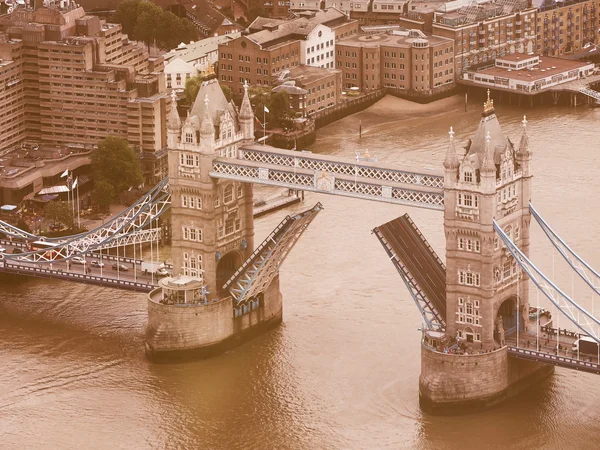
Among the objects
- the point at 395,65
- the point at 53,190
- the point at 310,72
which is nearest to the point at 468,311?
the point at 53,190

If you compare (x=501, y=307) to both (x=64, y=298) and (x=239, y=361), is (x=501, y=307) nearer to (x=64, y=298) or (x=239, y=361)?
(x=239, y=361)

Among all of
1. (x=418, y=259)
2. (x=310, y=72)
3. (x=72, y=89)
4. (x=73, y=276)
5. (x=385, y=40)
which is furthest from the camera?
(x=385, y=40)

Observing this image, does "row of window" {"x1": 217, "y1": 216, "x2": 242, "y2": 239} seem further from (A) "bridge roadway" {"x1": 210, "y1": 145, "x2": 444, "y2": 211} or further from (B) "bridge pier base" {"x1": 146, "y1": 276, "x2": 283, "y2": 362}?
(B) "bridge pier base" {"x1": 146, "y1": 276, "x2": 283, "y2": 362}

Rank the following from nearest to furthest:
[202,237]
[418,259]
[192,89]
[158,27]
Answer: [418,259]
[202,237]
[192,89]
[158,27]

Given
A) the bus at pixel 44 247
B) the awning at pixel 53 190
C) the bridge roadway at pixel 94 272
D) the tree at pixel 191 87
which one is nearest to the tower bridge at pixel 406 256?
the bridge roadway at pixel 94 272

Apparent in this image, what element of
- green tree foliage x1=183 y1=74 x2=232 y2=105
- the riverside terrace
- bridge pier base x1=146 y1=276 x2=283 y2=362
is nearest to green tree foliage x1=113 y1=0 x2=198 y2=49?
green tree foliage x1=183 y1=74 x2=232 y2=105

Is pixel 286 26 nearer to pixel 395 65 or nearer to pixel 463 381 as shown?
pixel 395 65
